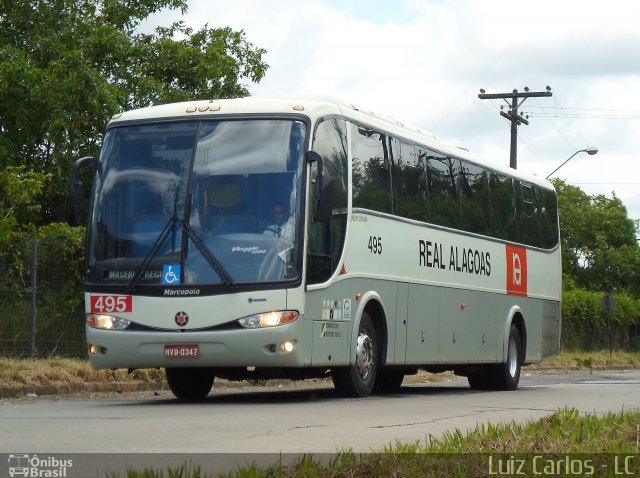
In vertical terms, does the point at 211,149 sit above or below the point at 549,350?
above

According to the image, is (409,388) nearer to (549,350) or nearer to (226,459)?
(549,350)

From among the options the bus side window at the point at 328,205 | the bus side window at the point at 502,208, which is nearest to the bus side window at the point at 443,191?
the bus side window at the point at 502,208

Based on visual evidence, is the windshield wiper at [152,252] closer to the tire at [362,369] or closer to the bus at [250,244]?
the bus at [250,244]

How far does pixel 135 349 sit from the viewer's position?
49.6 ft

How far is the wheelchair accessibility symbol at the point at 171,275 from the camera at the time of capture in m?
15.0

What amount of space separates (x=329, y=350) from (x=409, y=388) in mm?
6995

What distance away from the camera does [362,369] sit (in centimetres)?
1683

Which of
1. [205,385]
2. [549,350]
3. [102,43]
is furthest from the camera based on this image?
[102,43]

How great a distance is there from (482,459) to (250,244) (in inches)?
282

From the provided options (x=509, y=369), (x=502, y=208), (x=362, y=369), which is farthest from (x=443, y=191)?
(x=362, y=369)

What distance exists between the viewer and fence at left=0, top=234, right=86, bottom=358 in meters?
20.8

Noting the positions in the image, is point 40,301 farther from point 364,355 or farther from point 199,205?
point 199,205

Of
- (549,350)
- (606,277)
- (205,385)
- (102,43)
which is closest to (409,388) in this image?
(549,350)

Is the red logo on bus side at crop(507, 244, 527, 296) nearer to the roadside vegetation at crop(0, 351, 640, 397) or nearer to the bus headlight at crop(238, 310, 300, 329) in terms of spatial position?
the roadside vegetation at crop(0, 351, 640, 397)
